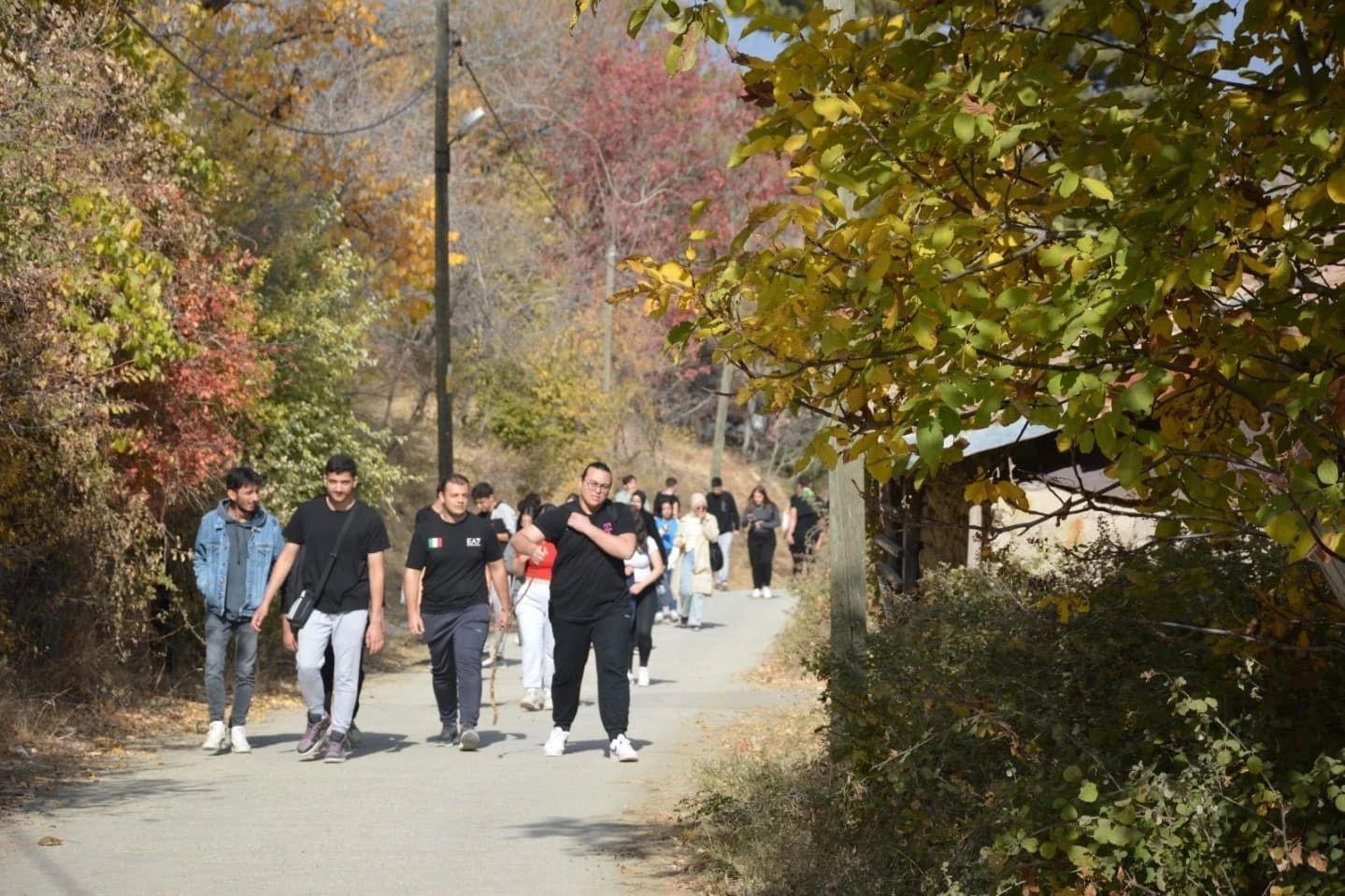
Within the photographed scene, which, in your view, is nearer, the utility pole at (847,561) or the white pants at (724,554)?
the utility pole at (847,561)

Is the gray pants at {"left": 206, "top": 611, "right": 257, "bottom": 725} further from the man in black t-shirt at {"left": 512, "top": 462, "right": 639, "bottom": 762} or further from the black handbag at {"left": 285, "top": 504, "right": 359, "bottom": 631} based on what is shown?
the man in black t-shirt at {"left": 512, "top": 462, "right": 639, "bottom": 762}

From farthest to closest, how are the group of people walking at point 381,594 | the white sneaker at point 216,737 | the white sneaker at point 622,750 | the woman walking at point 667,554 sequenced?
the woman walking at point 667,554 < the white sneaker at point 216,737 < the white sneaker at point 622,750 < the group of people walking at point 381,594

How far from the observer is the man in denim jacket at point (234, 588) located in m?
Answer: 12.8

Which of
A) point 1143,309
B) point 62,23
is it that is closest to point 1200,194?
point 1143,309

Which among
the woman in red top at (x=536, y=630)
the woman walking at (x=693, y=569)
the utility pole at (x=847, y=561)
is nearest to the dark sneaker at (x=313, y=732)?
the woman in red top at (x=536, y=630)

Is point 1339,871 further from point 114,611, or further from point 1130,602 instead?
point 114,611

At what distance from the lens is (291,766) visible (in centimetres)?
1204

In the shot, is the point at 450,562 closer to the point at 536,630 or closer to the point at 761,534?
the point at 536,630

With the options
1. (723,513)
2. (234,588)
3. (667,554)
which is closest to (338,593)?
(234,588)

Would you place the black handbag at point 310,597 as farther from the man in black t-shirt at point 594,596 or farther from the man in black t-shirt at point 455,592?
the man in black t-shirt at point 594,596

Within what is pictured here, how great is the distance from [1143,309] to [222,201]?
1551cm

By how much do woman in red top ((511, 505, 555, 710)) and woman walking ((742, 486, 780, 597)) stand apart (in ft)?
53.1

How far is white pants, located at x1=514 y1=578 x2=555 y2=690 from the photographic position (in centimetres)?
1582

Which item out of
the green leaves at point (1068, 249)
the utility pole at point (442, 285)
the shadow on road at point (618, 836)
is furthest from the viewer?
the utility pole at point (442, 285)
